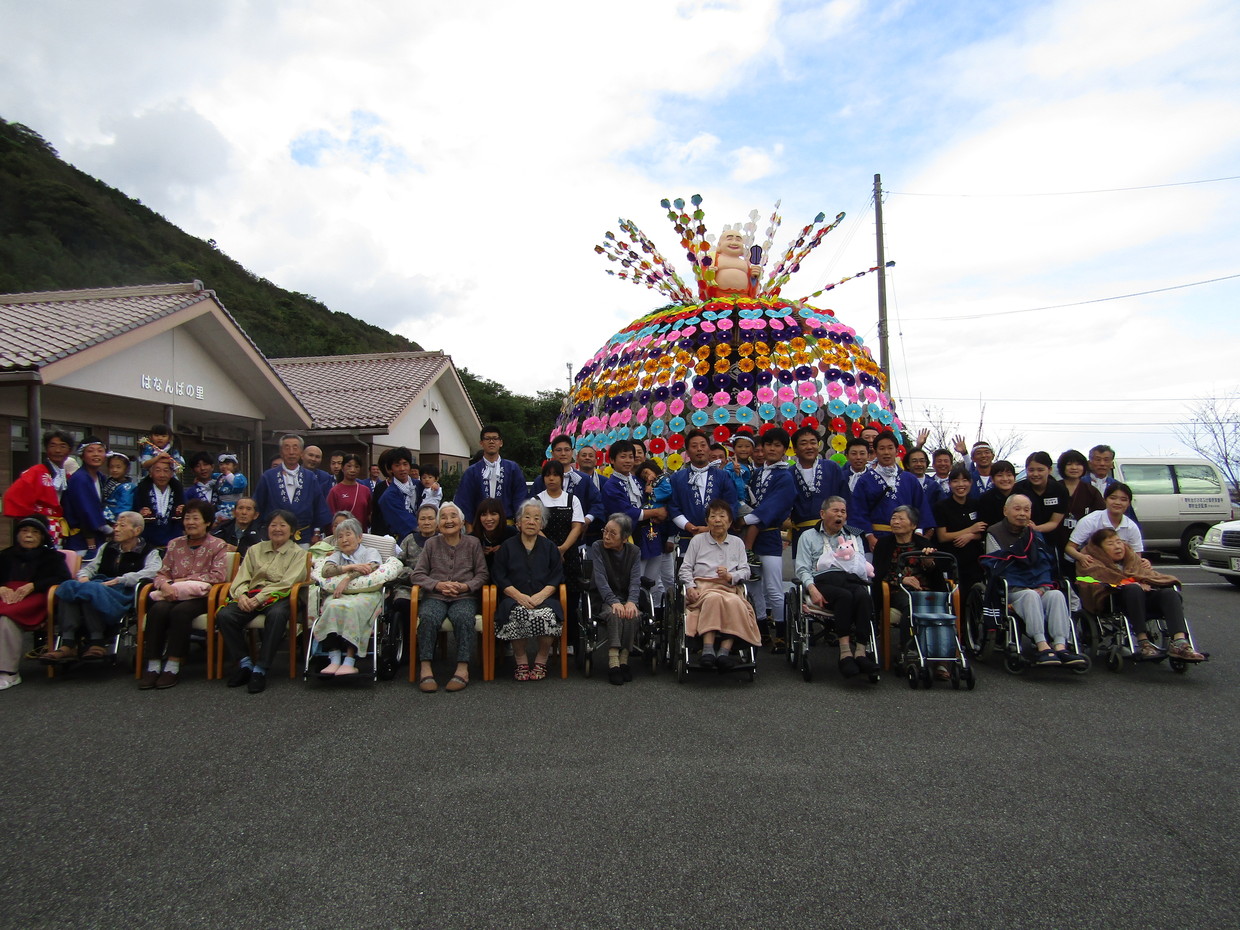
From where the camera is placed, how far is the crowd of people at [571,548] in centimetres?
491

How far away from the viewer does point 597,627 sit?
522 centimetres

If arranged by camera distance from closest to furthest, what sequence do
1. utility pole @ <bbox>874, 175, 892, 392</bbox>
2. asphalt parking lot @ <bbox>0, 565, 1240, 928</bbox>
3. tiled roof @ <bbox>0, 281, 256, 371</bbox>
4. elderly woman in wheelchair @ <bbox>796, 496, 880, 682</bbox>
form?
asphalt parking lot @ <bbox>0, 565, 1240, 928</bbox> → elderly woman in wheelchair @ <bbox>796, 496, 880, 682</bbox> → tiled roof @ <bbox>0, 281, 256, 371</bbox> → utility pole @ <bbox>874, 175, 892, 392</bbox>

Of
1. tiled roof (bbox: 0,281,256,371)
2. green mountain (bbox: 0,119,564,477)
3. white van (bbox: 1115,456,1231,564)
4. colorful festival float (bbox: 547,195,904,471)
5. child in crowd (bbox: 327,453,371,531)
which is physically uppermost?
green mountain (bbox: 0,119,564,477)

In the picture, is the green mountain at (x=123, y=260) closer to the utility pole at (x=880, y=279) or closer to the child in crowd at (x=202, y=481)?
the utility pole at (x=880, y=279)

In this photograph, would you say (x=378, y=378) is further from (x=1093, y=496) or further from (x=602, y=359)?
(x=1093, y=496)

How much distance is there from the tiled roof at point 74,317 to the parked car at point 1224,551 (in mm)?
13892

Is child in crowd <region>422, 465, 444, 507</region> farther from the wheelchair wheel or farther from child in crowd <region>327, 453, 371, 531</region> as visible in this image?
the wheelchair wheel

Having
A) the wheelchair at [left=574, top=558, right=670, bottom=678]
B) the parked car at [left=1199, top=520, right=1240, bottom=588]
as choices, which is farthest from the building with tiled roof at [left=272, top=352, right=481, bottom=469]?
the parked car at [left=1199, top=520, right=1240, bottom=588]

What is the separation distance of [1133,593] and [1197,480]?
29.4ft

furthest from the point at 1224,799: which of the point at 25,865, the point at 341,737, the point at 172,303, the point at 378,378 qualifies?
the point at 378,378

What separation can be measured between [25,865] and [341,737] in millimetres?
1395

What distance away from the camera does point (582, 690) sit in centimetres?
471

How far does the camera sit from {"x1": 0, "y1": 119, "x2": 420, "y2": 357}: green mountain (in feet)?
86.4

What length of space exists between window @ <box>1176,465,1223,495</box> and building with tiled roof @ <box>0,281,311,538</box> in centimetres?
1510
